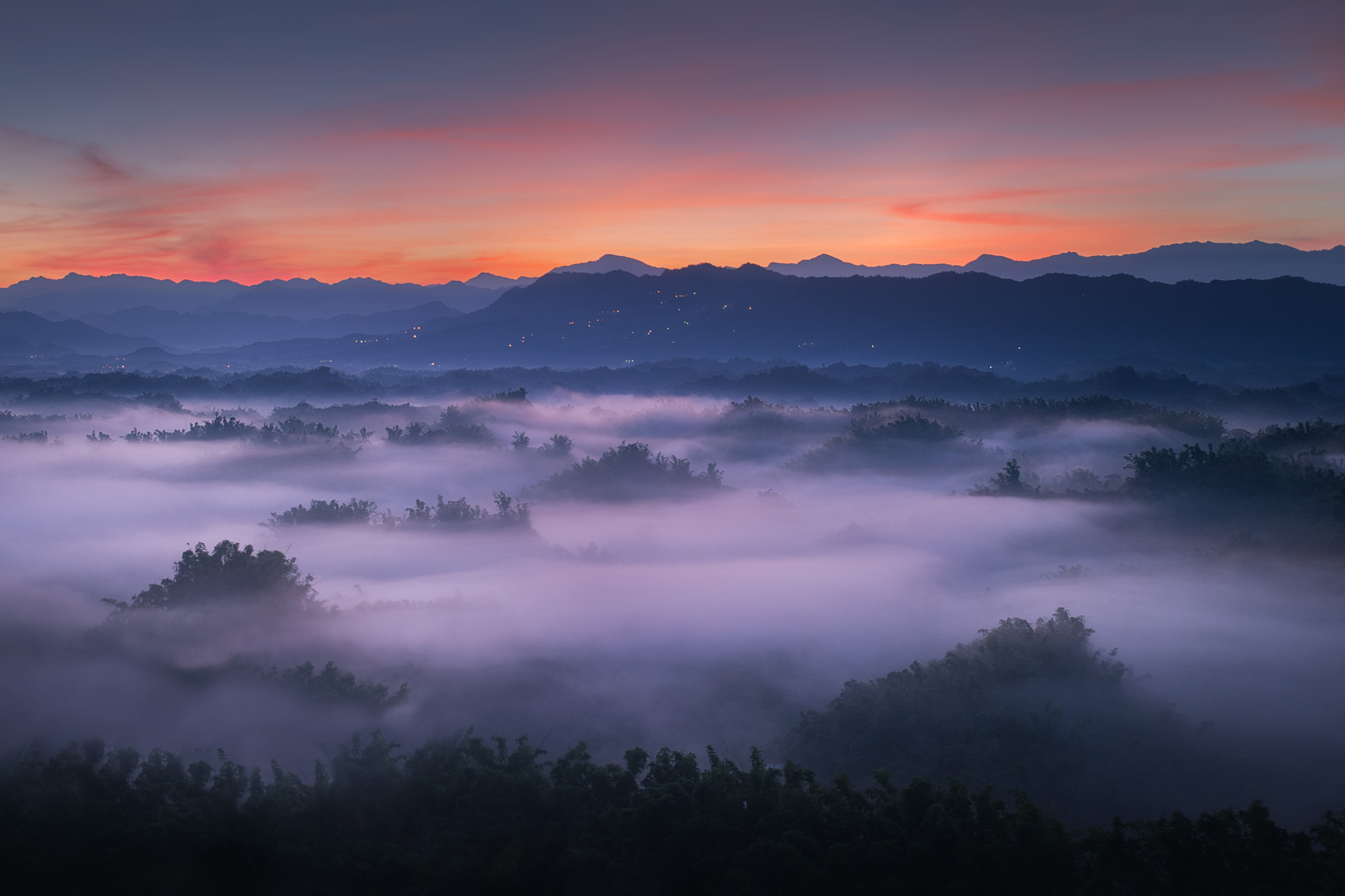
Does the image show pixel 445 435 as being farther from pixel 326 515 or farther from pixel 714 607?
pixel 714 607

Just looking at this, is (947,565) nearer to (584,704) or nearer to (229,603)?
(584,704)

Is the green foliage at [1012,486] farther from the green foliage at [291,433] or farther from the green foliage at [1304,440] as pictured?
the green foliage at [291,433]

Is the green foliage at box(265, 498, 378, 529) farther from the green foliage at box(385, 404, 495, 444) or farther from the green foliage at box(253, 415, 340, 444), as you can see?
the green foliage at box(253, 415, 340, 444)

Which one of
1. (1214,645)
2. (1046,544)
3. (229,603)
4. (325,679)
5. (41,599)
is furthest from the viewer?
(1046,544)

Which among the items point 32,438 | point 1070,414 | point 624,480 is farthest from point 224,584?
point 32,438

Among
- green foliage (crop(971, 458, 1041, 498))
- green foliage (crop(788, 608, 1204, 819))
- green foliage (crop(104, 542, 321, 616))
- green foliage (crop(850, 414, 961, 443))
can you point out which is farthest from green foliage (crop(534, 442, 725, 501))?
green foliage (crop(788, 608, 1204, 819))

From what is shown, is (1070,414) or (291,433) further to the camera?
(291,433)

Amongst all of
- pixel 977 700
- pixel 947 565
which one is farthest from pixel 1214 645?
pixel 947 565
